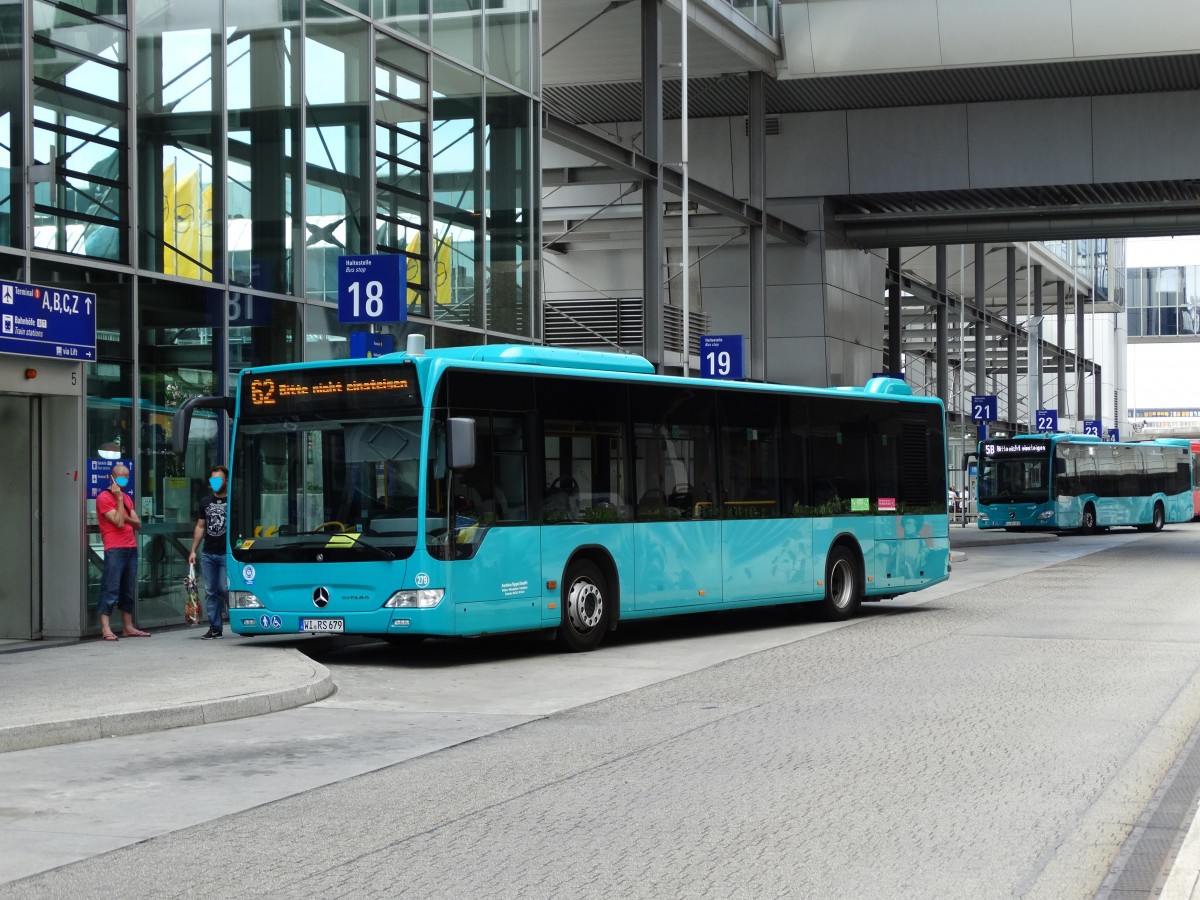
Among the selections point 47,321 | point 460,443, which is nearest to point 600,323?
point 47,321

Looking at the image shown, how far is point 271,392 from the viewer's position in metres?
15.0

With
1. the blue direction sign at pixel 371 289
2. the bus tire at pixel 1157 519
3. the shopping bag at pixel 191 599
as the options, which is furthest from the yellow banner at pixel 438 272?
the bus tire at pixel 1157 519

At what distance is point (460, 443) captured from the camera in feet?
44.9

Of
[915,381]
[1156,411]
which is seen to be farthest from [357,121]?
[1156,411]

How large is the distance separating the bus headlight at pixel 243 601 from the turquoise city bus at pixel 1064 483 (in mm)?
38012

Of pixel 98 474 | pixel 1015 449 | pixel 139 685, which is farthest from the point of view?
pixel 1015 449

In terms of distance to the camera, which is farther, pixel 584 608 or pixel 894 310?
pixel 894 310

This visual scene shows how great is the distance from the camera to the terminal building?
16266mm

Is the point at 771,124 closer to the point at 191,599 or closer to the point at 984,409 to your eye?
the point at 984,409

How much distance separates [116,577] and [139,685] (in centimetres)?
413

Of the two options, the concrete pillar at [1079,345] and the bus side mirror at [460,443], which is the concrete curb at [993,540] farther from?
the concrete pillar at [1079,345]

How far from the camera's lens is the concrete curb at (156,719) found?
983 centimetres

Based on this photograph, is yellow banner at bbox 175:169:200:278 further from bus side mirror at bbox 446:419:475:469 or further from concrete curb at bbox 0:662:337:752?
concrete curb at bbox 0:662:337:752

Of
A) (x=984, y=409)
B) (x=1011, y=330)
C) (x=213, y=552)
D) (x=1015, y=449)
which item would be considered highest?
(x=1011, y=330)
